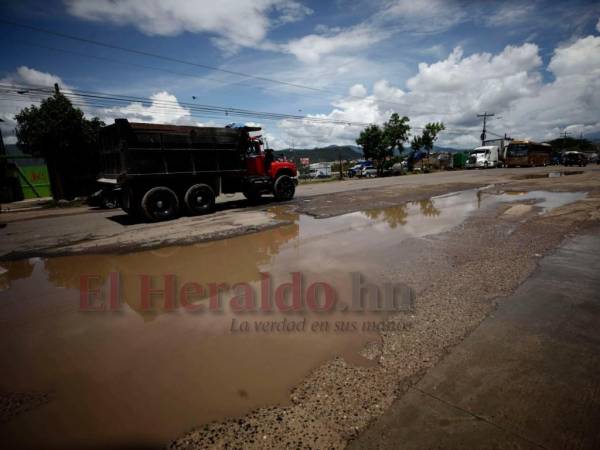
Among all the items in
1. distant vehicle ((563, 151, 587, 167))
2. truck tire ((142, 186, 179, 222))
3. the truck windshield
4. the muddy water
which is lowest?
the muddy water

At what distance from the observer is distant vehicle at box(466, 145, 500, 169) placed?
1455 inches

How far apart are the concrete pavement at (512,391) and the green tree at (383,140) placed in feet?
110

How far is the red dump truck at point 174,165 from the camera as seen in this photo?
29.5 ft

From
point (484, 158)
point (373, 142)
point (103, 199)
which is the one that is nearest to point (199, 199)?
point (103, 199)

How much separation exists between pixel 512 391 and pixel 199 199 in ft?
32.1

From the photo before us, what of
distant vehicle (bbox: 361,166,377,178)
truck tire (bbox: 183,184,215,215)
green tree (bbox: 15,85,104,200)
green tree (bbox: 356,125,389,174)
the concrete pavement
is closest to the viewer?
the concrete pavement

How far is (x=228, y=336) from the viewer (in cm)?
314

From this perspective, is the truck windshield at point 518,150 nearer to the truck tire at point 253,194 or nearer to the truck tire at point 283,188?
the truck tire at point 283,188

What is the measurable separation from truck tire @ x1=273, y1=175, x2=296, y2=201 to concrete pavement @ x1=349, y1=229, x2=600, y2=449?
10.3 meters

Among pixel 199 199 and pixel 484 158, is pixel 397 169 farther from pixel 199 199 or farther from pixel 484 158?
pixel 199 199

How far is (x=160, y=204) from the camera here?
9.43 metres

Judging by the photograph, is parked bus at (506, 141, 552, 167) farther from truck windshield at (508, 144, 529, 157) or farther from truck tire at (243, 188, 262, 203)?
truck tire at (243, 188, 262, 203)

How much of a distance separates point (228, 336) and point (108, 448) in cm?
133

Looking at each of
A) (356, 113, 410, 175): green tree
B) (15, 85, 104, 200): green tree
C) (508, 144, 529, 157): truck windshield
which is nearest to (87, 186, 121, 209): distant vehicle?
(15, 85, 104, 200): green tree
